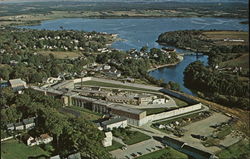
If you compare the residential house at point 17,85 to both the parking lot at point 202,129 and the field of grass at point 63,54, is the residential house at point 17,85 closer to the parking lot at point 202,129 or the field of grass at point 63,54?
the parking lot at point 202,129

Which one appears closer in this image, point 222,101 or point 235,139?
point 235,139

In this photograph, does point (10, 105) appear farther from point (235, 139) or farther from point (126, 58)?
point (126, 58)

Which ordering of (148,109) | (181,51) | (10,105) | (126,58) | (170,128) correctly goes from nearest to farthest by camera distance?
(170,128), (10,105), (148,109), (126,58), (181,51)

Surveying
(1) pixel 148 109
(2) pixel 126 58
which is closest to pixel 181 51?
(2) pixel 126 58

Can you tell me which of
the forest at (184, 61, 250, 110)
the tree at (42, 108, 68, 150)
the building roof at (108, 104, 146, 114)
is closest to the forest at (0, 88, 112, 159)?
the tree at (42, 108, 68, 150)

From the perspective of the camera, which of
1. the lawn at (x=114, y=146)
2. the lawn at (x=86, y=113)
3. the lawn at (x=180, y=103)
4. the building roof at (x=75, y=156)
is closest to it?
the building roof at (x=75, y=156)

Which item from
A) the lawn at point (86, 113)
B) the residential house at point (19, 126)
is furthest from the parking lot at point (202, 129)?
the residential house at point (19, 126)

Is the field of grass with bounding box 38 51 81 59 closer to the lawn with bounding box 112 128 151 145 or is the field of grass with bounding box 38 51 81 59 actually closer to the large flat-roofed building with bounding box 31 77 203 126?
the large flat-roofed building with bounding box 31 77 203 126
